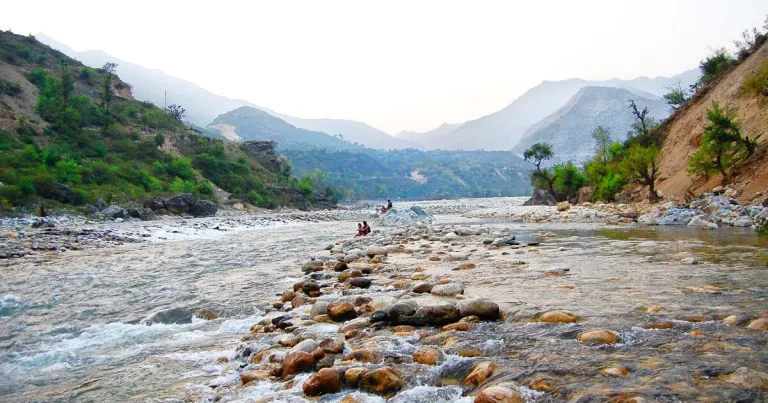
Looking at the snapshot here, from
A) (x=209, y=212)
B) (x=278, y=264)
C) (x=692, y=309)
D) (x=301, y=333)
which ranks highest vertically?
(x=692, y=309)

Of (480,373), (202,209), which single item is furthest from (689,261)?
(202,209)

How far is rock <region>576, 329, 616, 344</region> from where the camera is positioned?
3.52 metres

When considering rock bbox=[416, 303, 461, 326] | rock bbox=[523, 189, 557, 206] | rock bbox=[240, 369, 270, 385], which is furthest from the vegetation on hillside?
rock bbox=[523, 189, 557, 206]

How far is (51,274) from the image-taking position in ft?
33.4

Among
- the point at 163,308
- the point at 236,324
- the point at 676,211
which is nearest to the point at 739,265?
the point at 236,324

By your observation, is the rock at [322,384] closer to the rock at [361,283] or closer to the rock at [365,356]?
the rock at [365,356]

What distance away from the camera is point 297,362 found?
3572mm

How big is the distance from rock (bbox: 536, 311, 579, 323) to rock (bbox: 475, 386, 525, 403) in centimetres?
185

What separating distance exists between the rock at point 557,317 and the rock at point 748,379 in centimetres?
160

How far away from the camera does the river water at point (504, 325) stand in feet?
9.56

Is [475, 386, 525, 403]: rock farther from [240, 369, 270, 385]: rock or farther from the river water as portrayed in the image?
[240, 369, 270, 385]: rock

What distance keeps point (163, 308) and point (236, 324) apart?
67.4 inches

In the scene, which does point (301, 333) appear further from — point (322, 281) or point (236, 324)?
point (322, 281)

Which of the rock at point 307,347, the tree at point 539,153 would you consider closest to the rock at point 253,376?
the rock at point 307,347
